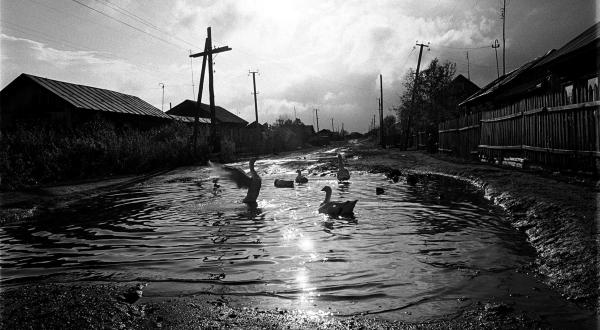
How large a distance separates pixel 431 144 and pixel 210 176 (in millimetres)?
17734

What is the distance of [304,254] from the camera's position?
5.57 metres

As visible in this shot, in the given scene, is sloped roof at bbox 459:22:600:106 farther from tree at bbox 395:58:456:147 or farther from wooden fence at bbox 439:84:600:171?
tree at bbox 395:58:456:147

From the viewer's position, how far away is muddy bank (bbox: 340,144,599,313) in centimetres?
403

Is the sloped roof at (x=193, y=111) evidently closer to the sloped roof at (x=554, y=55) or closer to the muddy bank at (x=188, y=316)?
the sloped roof at (x=554, y=55)

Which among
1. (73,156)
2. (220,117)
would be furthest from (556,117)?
(220,117)

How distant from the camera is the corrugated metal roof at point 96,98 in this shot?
1101 inches

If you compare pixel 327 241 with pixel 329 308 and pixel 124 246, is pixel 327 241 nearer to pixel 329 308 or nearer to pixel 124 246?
pixel 329 308

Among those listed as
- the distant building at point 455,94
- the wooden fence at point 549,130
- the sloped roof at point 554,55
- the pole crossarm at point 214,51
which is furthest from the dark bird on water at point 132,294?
the distant building at point 455,94

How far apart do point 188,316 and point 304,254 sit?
225cm

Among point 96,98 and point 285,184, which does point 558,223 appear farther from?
point 96,98

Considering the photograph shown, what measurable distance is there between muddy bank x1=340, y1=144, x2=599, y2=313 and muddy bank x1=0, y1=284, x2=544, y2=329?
0.99 metres

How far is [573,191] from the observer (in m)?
7.68

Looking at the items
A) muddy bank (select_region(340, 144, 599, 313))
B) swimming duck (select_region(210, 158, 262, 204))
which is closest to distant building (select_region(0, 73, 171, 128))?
swimming duck (select_region(210, 158, 262, 204))

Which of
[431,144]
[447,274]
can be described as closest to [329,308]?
[447,274]
